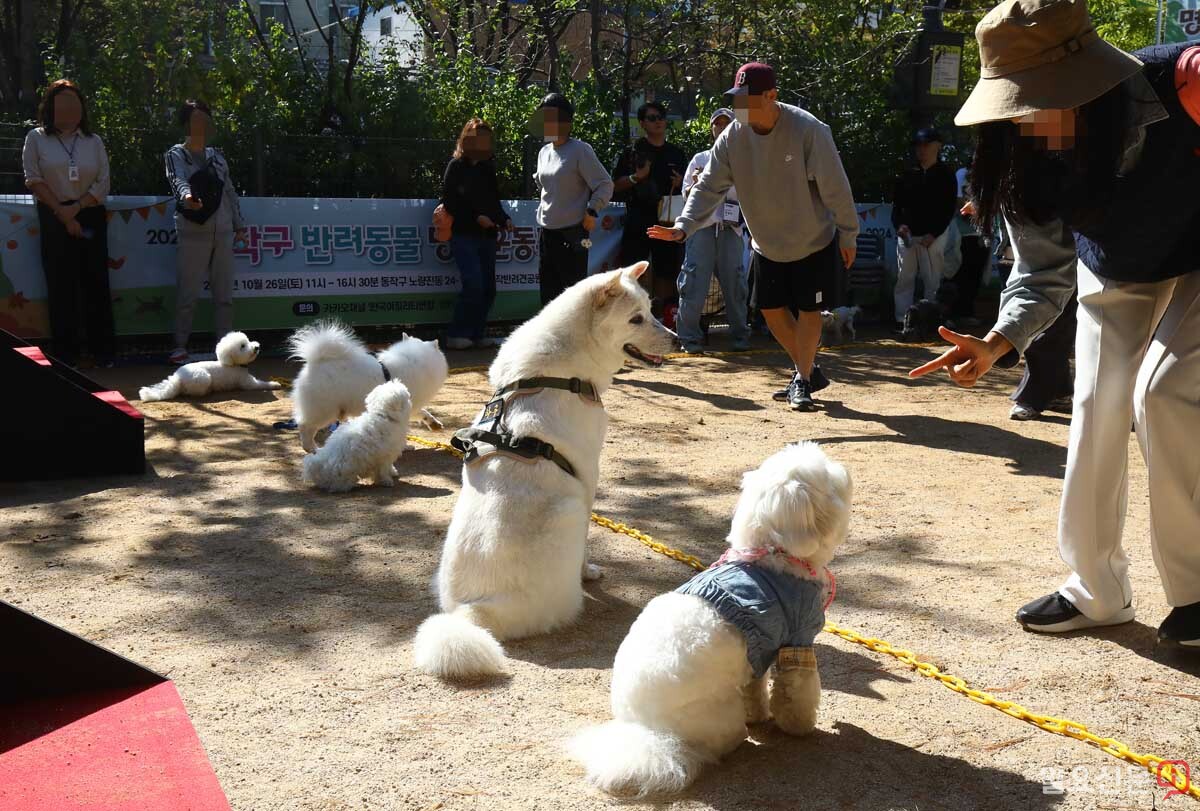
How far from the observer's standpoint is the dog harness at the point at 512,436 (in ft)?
13.7

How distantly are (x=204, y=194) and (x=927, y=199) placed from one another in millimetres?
8132

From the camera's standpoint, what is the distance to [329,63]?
1314cm

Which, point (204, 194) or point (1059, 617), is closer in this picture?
point (1059, 617)

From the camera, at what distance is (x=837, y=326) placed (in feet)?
40.2

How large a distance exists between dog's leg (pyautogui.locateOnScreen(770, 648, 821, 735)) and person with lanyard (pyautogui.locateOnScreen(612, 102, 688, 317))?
28.8 ft

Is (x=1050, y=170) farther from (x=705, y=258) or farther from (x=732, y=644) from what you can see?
(x=705, y=258)

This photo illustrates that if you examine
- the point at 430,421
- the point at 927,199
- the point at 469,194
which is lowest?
the point at 430,421

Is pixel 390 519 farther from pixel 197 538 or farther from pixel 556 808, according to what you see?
pixel 556 808

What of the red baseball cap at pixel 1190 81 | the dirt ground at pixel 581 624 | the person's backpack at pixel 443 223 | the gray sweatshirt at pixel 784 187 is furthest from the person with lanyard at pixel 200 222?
the red baseball cap at pixel 1190 81

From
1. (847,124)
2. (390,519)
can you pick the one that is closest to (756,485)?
(390,519)

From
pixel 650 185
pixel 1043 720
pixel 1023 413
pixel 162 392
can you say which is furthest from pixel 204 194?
pixel 1043 720

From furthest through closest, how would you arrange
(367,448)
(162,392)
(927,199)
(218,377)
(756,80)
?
(927,199) < (218,377) < (162,392) < (756,80) < (367,448)

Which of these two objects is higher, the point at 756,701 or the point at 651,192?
the point at 651,192

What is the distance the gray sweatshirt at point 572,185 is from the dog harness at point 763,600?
23.9 feet
